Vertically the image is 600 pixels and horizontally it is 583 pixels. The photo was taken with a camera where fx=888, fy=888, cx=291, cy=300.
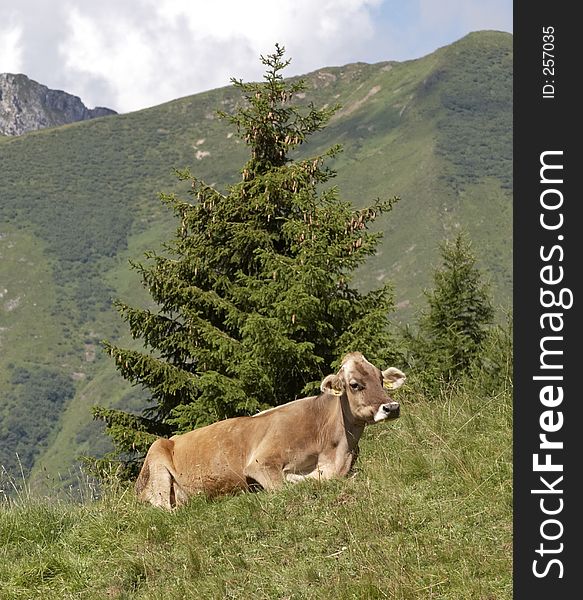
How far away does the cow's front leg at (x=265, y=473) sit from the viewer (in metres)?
9.06

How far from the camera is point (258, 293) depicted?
17.9m

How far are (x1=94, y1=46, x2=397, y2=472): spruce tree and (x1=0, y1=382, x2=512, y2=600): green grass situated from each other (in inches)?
292

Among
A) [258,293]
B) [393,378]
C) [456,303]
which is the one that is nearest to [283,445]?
[393,378]

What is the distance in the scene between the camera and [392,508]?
6996 millimetres

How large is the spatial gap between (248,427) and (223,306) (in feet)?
29.5

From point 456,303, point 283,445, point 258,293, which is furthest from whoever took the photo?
point 456,303

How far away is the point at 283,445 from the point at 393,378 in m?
1.42

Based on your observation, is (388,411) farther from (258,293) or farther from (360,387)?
(258,293)

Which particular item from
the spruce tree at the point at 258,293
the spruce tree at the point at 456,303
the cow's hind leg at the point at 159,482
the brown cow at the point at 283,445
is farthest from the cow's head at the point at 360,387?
the spruce tree at the point at 456,303

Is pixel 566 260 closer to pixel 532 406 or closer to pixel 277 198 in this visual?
pixel 532 406

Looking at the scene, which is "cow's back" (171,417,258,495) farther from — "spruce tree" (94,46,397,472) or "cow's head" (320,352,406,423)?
"spruce tree" (94,46,397,472)

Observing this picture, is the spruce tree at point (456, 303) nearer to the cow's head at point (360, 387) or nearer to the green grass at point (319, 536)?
the cow's head at point (360, 387)

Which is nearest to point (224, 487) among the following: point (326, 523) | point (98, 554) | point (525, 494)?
point (98, 554)

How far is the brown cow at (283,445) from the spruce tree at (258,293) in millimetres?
6147
